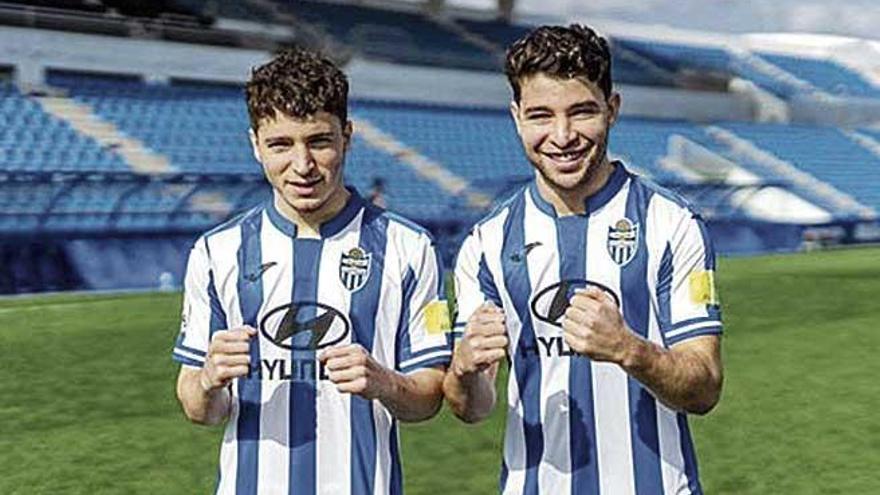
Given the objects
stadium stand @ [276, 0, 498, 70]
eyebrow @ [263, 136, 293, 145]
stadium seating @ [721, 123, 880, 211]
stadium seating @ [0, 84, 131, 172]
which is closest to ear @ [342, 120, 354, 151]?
eyebrow @ [263, 136, 293, 145]

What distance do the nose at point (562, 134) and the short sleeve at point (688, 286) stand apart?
29 centimetres

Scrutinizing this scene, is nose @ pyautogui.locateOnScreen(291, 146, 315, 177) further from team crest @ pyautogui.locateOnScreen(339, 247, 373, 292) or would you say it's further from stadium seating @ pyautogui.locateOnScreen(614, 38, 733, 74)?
stadium seating @ pyautogui.locateOnScreen(614, 38, 733, 74)

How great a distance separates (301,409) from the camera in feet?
7.82

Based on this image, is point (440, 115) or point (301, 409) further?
point (440, 115)

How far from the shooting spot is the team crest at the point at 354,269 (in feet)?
7.82

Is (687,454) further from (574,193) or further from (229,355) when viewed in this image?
(229,355)

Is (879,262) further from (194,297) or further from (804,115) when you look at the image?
(194,297)

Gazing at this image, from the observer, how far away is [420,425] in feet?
22.7

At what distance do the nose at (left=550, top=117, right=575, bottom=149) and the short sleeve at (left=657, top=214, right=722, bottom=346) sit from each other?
0.29m

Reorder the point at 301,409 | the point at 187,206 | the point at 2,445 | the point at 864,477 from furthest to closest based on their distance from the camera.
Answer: the point at 187,206 < the point at 2,445 < the point at 864,477 < the point at 301,409

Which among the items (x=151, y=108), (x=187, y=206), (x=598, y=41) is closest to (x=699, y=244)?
(x=598, y=41)

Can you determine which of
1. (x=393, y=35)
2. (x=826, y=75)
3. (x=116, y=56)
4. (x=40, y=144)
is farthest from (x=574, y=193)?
(x=826, y=75)

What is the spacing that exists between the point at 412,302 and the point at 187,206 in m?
15.6

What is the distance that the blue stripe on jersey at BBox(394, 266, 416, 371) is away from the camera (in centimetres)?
240
